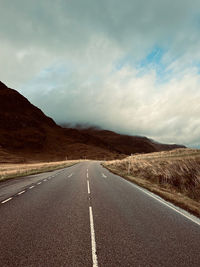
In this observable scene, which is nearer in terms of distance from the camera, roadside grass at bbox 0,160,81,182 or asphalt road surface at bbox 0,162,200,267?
asphalt road surface at bbox 0,162,200,267

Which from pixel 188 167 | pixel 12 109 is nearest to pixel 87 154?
pixel 12 109

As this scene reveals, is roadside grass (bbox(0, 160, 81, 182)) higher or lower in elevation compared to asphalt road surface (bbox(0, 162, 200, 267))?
higher

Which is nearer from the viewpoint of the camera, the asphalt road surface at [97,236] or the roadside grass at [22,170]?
the asphalt road surface at [97,236]

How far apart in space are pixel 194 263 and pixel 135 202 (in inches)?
194

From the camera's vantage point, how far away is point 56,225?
5551 millimetres

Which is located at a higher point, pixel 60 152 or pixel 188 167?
pixel 60 152

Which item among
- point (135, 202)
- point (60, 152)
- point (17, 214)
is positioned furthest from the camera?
point (60, 152)

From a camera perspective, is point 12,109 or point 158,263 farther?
point 12,109

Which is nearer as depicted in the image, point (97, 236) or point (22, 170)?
point (97, 236)

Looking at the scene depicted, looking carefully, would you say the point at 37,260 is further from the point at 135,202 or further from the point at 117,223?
the point at 135,202

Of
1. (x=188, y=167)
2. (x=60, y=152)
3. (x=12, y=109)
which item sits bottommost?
(x=188, y=167)

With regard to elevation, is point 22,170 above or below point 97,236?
above

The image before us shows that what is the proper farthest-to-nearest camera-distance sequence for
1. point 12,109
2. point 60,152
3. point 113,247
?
point 12,109
point 60,152
point 113,247

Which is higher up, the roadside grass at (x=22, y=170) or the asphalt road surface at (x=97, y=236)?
the roadside grass at (x=22, y=170)
